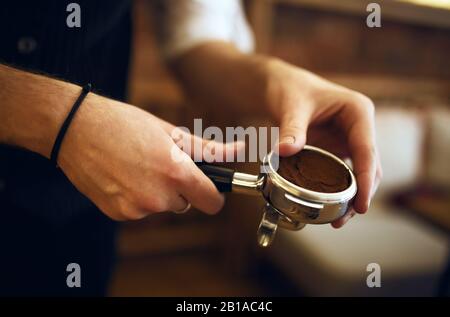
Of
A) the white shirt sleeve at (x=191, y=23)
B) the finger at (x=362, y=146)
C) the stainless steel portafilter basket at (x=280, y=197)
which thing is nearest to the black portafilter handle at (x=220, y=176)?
the stainless steel portafilter basket at (x=280, y=197)

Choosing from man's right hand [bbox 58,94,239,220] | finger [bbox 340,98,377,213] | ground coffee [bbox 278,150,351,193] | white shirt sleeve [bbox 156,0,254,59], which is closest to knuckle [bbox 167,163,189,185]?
man's right hand [bbox 58,94,239,220]

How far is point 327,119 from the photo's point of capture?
691mm

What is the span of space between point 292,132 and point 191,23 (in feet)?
1.62

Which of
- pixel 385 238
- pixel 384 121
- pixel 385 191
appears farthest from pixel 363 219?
pixel 384 121

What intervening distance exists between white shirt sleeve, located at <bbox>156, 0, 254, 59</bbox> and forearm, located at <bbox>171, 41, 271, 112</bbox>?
0.03 meters

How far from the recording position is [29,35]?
0.69m

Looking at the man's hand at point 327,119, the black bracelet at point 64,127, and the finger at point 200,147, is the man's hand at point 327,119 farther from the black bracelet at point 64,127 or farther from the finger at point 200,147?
the black bracelet at point 64,127

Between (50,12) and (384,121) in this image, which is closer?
(50,12)

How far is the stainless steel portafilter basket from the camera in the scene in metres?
0.48

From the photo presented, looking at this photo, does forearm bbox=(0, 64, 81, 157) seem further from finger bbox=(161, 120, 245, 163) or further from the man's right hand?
finger bbox=(161, 120, 245, 163)

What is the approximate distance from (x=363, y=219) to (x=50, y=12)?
1.58m
